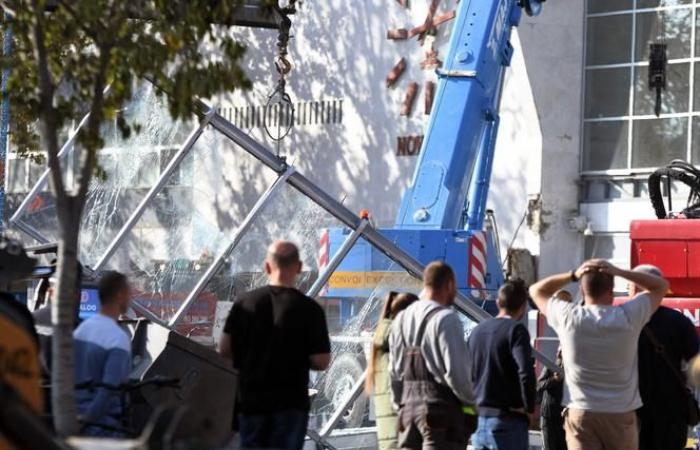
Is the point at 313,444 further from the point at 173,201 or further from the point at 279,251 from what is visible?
the point at 279,251

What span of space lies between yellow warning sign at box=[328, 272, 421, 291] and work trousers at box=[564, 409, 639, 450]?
123 inches

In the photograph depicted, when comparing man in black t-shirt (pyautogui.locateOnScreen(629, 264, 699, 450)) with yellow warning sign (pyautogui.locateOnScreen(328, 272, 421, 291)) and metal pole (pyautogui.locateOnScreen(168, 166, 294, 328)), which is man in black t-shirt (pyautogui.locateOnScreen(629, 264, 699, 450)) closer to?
yellow warning sign (pyautogui.locateOnScreen(328, 272, 421, 291))

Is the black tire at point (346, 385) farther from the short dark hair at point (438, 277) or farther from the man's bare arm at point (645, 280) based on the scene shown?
the man's bare arm at point (645, 280)

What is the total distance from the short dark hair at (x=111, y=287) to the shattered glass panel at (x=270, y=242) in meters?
3.39

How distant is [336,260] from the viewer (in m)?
11.6

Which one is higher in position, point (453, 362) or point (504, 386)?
point (453, 362)

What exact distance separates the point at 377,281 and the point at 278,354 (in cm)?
407

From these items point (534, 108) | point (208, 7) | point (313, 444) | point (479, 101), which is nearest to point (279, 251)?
point (208, 7)

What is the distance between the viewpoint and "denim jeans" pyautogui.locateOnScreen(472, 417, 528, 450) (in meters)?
9.54

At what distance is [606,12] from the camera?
82.3ft

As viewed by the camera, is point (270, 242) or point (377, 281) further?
point (377, 281)

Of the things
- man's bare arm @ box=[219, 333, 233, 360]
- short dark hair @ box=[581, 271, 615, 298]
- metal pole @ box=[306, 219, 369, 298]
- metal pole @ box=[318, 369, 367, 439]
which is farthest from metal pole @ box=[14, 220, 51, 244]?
short dark hair @ box=[581, 271, 615, 298]

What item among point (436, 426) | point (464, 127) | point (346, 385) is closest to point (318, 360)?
point (436, 426)

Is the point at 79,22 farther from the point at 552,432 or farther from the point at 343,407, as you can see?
the point at 552,432
